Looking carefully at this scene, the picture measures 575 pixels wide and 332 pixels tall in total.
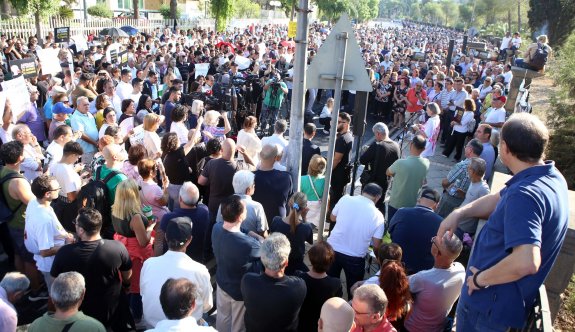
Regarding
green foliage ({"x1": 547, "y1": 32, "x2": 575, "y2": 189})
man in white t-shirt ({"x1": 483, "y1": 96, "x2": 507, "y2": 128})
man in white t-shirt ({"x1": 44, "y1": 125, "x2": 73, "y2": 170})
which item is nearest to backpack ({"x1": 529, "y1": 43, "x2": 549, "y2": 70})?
green foliage ({"x1": 547, "y1": 32, "x2": 575, "y2": 189})

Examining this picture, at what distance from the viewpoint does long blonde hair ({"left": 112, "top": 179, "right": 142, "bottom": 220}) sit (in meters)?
4.23

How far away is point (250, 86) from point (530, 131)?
1018 cm

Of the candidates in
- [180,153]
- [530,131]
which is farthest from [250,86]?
[530,131]

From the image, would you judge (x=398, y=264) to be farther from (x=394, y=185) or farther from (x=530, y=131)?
(x=394, y=185)

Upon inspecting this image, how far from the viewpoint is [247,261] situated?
376cm

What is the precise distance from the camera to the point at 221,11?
29.7 m

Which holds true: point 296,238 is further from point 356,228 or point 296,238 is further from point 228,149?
point 228,149

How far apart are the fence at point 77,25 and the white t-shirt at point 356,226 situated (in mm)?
22317

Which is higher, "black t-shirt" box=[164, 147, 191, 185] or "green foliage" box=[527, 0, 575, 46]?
"green foliage" box=[527, 0, 575, 46]

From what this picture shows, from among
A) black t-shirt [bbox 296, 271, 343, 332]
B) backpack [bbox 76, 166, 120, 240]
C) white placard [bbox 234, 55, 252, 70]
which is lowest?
black t-shirt [bbox 296, 271, 343, 332]

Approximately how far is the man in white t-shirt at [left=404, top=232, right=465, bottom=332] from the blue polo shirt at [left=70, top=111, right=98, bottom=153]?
5158 mm

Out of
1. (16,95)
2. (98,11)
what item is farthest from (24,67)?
(98,11)

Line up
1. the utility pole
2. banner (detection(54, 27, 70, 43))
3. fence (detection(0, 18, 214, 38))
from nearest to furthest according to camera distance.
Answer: the utility pole < banner (detection(54, 27, 70, 43)) < fence (detection(0, 18, 214, 38))

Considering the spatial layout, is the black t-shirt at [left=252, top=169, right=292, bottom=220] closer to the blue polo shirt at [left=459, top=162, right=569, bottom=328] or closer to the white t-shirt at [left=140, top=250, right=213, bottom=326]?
the white t-shirt at [left=140, top=250, right=213, bottom=326]
